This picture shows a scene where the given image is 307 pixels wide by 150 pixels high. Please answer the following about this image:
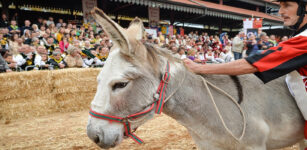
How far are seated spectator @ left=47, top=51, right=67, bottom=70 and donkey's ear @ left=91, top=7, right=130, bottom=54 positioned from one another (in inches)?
279

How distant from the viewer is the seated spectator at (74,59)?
817cm

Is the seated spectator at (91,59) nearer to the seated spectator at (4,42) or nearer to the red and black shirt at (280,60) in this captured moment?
the seated spectator at (4,42)

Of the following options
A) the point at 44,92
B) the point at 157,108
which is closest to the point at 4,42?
the point at 44,92

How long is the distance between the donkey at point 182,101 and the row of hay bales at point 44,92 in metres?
5.73

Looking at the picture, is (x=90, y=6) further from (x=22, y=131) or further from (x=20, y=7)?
(x=22, y=131)

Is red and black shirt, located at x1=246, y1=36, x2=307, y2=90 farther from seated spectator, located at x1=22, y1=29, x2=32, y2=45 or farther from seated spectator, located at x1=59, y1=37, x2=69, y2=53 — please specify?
seated spectator, located at x1=22, y1=29, x2=32, y2=45

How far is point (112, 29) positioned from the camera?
1.48 metres

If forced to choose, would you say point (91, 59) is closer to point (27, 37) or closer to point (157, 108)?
point (27, 37)

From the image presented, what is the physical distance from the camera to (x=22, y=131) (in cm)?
503

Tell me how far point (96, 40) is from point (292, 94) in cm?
1026

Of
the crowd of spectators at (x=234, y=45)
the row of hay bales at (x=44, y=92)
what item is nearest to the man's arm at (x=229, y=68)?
the crowd of spectators at (x=234, y=45)

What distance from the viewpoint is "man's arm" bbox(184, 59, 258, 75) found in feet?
5.34

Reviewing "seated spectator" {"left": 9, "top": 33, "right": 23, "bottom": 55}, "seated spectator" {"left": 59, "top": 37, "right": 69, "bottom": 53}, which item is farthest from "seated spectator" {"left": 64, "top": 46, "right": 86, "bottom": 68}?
"seated spectator" {"left": 9, "top": 33, "right": 23, "bottom": 55}

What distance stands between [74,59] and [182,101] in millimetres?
7396
